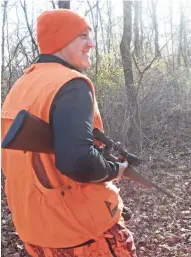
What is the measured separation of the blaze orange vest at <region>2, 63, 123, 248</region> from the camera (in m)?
1.70

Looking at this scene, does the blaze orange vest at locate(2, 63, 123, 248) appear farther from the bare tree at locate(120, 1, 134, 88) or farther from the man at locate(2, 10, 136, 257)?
the bare tree at locate(120, 1, 134, 88)

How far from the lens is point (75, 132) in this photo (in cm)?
156

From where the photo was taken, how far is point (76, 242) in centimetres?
176

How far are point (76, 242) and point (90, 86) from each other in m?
0.67

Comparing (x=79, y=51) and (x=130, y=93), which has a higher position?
(x=79, y=51)

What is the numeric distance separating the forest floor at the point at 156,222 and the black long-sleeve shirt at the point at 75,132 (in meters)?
3.05

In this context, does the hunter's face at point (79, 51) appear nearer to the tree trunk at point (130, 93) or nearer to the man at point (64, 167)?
the man at point (64, 167)

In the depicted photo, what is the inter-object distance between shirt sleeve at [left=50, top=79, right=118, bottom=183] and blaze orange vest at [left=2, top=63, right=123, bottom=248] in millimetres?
62

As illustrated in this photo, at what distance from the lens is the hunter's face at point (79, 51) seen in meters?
1.88

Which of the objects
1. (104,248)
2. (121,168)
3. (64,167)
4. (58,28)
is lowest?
(104,248)

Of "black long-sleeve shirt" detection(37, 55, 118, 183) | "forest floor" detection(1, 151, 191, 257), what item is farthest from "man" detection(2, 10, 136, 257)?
"forest floor" detection(1, 151, 191, 257)

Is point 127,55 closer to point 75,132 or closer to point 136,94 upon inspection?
point 136,94

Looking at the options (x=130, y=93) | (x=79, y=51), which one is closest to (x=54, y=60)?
(x=79, y=51)

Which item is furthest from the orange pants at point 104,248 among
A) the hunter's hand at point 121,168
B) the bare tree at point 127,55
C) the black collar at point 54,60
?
the bare tree at point 127,55
